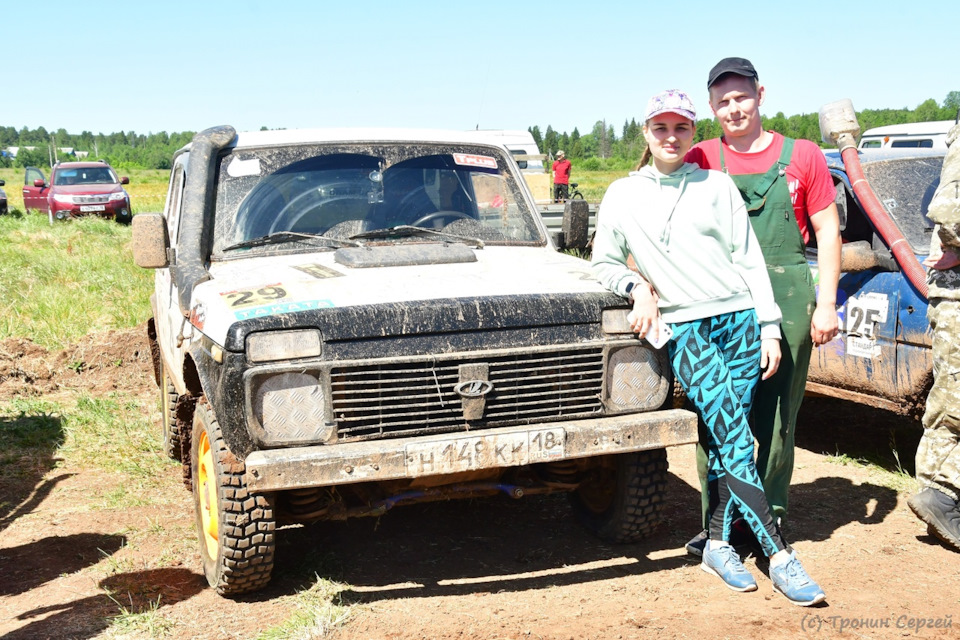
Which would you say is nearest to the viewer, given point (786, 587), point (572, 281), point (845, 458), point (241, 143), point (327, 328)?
point (327, 328)

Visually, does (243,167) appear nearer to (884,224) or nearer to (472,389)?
(472,389)

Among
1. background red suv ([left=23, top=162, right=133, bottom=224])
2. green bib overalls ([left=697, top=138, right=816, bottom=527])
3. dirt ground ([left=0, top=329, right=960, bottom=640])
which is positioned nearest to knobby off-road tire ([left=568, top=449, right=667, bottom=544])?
dirt ground ([left=0, top=329, right=960, bottom=640])

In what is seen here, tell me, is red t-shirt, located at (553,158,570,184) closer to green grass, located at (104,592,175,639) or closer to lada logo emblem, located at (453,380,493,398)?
lada logo emblem, located at (453,380,493,398)

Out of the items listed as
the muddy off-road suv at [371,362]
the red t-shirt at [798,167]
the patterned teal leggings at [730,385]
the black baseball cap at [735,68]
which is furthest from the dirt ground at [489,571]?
the black baseball cap at [735,68]

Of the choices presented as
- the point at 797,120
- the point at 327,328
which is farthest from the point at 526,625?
the point at 797,120

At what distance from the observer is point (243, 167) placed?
495 cm

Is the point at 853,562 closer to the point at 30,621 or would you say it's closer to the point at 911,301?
the point at 911,301

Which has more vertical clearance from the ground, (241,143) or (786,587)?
(241,143)

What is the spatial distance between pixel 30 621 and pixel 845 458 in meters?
4.60

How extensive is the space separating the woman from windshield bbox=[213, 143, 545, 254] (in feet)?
4.27

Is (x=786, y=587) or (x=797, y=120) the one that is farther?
(x=797, y=120)

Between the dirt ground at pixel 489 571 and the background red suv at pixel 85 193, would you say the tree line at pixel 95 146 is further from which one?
the dirt ground at pixel 489 571

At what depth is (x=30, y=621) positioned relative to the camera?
12.9ft

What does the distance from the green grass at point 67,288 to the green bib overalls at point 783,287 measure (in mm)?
7366
